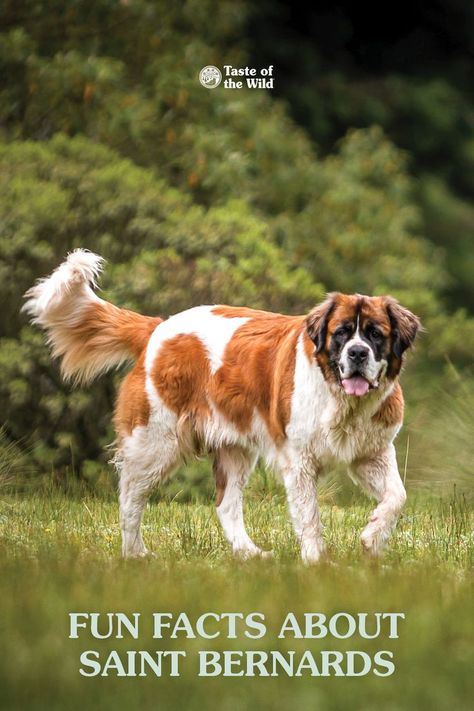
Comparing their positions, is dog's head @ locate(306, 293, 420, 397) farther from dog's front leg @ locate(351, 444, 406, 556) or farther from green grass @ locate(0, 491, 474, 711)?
green grass @ locate(0, 491, 474, 711)

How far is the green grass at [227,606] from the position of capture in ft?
14.2

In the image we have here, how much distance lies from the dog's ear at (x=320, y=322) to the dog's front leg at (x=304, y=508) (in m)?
0.69

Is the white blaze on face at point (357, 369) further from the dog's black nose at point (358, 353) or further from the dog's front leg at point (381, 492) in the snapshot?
the dog's front leg at point (381, 492)

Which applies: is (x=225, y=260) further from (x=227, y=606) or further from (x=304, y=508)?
(x=227, y=606)

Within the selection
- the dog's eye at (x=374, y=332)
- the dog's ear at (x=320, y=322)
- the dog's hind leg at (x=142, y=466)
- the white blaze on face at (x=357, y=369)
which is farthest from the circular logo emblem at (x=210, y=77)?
the white blaze on face at (x=357, y=369)

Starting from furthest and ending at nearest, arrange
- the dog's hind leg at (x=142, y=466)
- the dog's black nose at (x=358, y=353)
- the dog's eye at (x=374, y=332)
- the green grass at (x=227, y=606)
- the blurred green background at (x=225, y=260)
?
the dog's hind leg at (x=142, y=466) < the dog's eye at (x=374, y=332) < the dog's black nose at (x=358, y=353) < the blurred green background at (x=225, y=260) < the green grass at (x=227, y=606)

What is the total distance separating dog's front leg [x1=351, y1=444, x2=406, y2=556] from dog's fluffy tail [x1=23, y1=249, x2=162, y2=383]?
5.48 feet

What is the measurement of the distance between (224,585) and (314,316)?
6.28 feet

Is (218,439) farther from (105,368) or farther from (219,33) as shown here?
(219,33)

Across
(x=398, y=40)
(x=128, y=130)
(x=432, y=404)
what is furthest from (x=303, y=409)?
(x=398, y=40)

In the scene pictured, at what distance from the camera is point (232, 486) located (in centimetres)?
796

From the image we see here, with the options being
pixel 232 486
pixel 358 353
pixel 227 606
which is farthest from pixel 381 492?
pixel 227 606

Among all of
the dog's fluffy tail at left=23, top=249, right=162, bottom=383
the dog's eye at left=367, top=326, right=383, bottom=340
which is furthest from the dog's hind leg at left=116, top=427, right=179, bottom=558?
the dog's eye at left=367, top=326, right=383, bottom=340

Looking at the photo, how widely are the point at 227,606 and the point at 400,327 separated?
2.32 m
